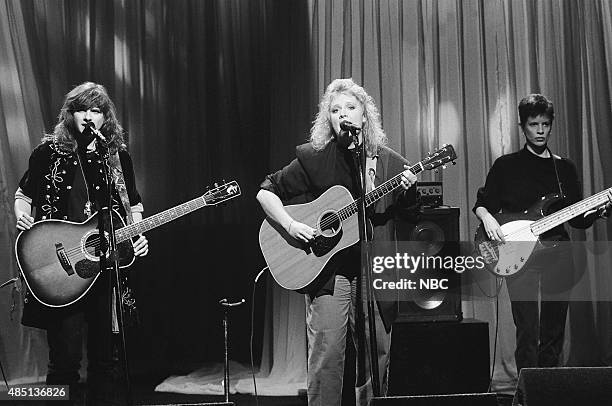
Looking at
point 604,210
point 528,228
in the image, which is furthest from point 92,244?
point 604,210

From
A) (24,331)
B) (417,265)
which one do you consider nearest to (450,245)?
(417,265)

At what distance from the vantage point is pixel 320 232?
11.9 feet

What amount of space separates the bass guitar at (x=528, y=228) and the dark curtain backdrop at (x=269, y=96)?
69 centimetres

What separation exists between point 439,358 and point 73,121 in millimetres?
2198

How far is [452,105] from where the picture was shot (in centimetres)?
491

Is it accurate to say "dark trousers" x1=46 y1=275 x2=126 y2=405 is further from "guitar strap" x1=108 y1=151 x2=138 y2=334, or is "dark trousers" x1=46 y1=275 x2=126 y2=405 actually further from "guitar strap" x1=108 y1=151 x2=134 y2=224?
"guitar strap" x1=108 y1=151 x2=134 y2=224

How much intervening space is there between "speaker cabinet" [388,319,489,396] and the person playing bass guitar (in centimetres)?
62

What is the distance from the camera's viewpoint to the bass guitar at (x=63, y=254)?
11.7 feet

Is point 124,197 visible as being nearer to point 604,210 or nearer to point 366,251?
point 366,251

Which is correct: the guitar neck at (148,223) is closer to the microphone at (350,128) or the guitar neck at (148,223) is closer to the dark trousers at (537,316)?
the microphone at (350,128)

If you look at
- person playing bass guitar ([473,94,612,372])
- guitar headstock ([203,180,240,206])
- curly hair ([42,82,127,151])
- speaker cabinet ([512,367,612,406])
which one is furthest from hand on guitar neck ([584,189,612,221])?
curly hair ([42,82,127,151])

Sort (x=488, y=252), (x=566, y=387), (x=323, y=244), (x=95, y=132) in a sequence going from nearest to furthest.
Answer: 1. (x=566, y=387)
2. (x=95, y=132)
3. (x=323, y=244)
4. (x=488, y=252)

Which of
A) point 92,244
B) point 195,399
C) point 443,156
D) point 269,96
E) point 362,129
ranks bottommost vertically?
point 195,399

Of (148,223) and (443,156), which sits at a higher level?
(443,156)
